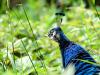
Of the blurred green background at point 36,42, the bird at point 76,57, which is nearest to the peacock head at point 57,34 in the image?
the bird at point 76,57

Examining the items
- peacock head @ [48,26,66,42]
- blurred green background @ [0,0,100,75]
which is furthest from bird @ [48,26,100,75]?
blurred green background @ [0,0,100,75]

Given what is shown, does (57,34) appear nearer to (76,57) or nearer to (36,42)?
(36,42)

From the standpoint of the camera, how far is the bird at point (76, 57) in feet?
9.92

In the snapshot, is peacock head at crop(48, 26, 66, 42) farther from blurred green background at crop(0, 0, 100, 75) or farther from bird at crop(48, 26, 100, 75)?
blurred green background at crop(0, 0, 100, 75)

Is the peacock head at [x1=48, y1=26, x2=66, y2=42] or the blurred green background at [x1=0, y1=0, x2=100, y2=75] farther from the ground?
the peacock head at [x1=48, y1=26, x2=66, y2=42]

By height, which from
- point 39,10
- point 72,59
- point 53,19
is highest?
point 72,59

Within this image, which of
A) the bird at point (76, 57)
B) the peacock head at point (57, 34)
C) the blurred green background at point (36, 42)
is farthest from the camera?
the blurred green background at point (36, 42)

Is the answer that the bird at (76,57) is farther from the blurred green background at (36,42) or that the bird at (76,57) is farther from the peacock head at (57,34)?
the blurred green background at (36,42)

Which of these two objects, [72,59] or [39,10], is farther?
[39,10]

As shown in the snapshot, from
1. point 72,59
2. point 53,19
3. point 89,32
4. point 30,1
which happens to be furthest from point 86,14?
point 72,59

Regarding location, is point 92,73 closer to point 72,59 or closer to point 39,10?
point 72,59

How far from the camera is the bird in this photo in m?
3.02

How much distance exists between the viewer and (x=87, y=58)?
10.6 feet

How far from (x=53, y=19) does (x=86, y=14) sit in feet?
1.38
